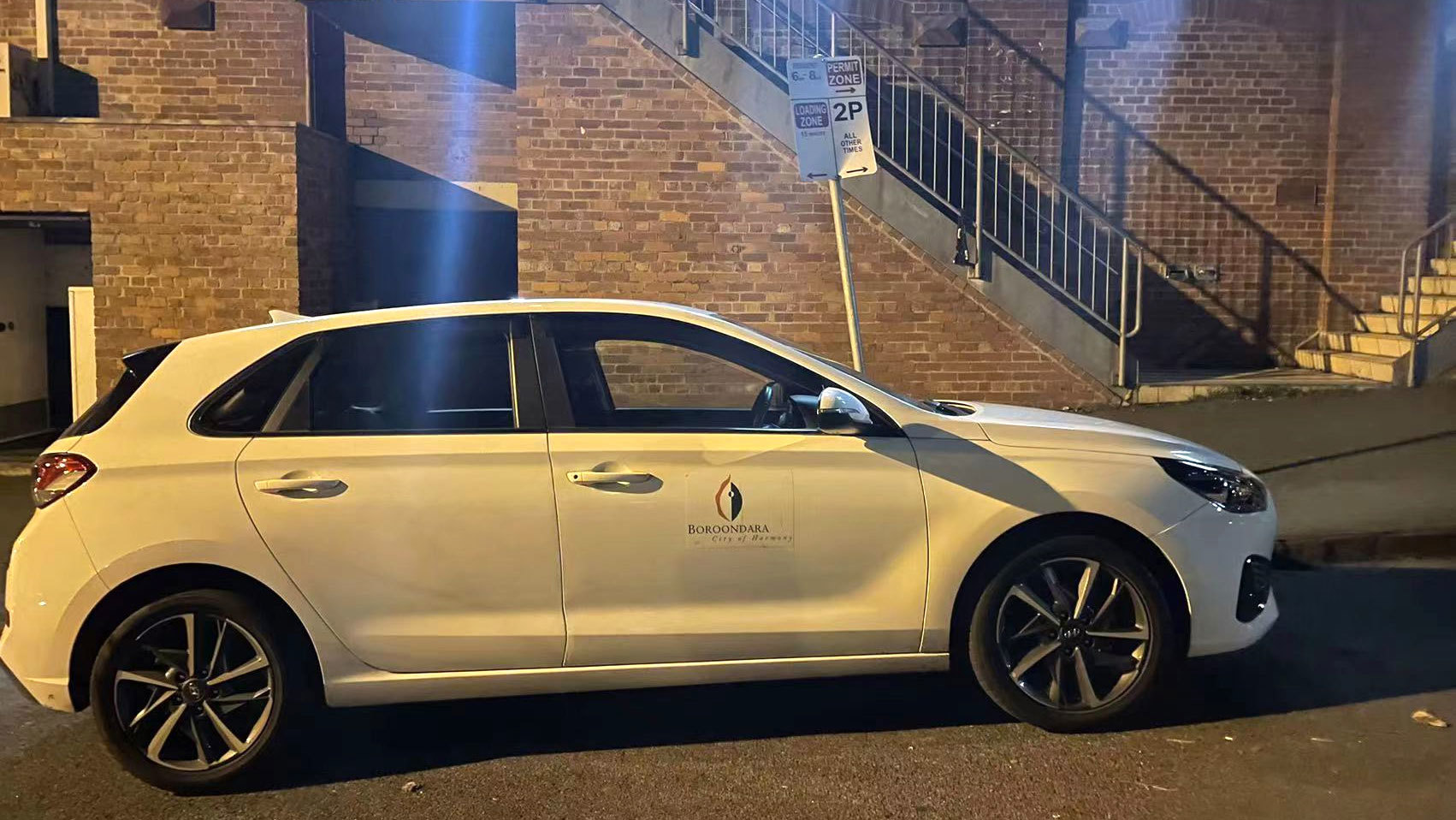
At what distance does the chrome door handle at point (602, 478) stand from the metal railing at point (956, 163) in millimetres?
7431

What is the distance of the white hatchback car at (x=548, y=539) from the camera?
14.8ft

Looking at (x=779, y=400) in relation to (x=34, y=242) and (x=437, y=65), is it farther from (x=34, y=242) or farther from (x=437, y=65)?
(x=34, y=242)

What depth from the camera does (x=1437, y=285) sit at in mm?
12375

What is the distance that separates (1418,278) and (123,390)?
10.4 meters

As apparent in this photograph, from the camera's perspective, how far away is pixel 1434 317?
12.0 metres

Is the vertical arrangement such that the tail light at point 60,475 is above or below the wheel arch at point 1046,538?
above

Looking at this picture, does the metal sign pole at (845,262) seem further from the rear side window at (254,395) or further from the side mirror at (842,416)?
the rear side window at (254,395)

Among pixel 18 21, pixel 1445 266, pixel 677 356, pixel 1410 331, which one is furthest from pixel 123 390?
pixel 1445 266

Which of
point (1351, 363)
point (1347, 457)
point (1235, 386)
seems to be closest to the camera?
point (1347, 457)

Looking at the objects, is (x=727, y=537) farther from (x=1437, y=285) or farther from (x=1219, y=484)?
(x=1437, y=285)

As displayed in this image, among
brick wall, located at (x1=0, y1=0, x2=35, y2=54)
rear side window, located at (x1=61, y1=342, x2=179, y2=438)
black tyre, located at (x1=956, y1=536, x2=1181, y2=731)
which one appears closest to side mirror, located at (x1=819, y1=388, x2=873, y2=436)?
black tyre, located at (x1=956, y1=536, x2=1181, y2=731)

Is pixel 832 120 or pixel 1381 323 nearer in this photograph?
pixel 832 120

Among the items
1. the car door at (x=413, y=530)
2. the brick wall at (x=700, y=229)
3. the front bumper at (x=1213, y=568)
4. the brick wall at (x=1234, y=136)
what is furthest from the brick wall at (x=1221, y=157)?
the car door at (x=413, y=530)

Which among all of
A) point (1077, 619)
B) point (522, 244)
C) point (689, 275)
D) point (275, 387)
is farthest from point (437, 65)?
point (1077, 619)
